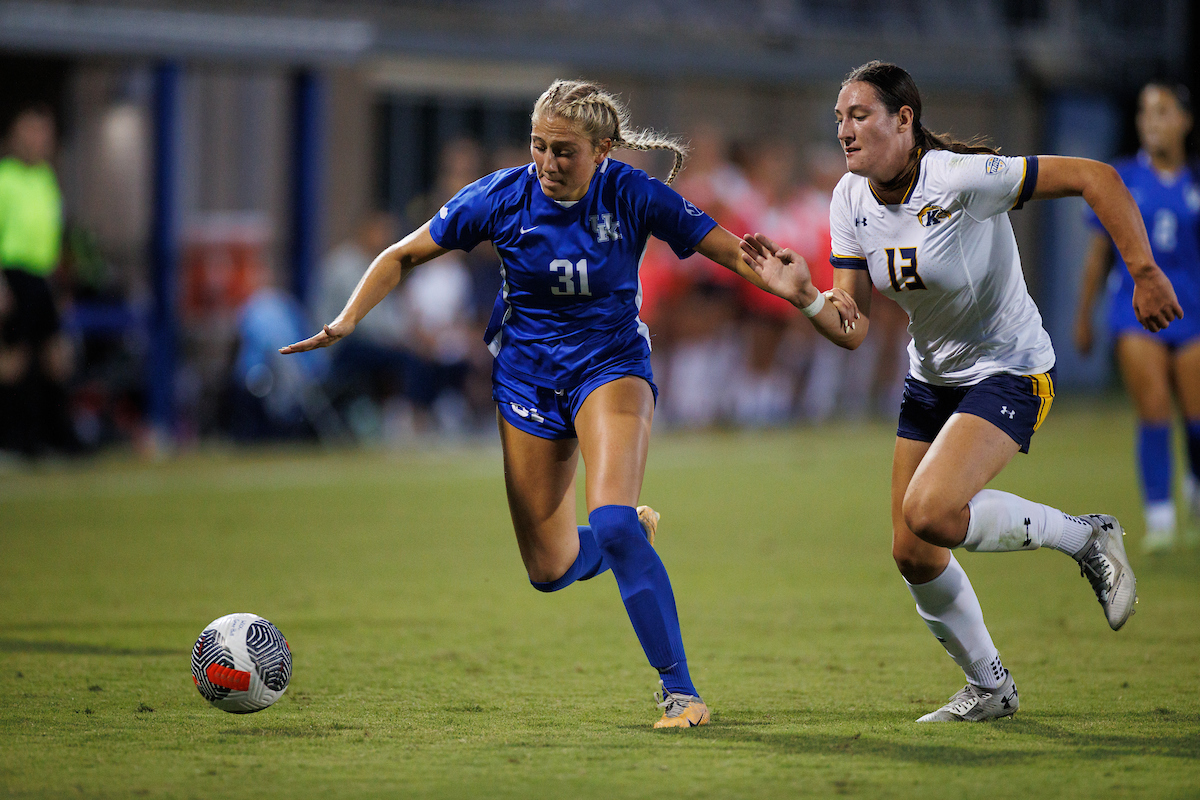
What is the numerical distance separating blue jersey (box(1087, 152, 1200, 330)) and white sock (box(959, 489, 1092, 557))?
156 inches

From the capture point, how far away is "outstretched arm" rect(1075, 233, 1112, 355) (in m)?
8.47

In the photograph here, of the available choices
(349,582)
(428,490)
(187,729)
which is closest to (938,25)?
(428,490)

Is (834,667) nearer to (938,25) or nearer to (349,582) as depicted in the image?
(349,582)

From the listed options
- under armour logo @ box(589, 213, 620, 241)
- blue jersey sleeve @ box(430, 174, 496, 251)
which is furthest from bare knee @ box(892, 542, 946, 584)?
blue jersey sleeve @ box(430, 174, 496, 251)

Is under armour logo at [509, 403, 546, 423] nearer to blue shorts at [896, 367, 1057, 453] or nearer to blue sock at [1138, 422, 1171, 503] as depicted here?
blue shorts at [896, 367, 1057, 453]

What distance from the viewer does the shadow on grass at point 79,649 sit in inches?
239

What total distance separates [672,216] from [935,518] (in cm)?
130

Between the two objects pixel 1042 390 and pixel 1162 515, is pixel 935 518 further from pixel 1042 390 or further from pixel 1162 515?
pixel 1162 515

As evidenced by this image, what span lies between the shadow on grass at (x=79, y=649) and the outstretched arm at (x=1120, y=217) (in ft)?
12.4

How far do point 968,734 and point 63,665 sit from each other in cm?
339

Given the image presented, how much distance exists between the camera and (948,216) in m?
4.89

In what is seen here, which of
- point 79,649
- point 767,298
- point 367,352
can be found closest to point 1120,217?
point 79,649

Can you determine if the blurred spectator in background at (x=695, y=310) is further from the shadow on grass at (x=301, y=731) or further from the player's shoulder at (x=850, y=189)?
the shadow on grass at (x=301, y=731)

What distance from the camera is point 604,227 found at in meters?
5.03
